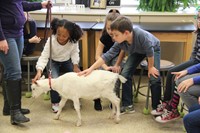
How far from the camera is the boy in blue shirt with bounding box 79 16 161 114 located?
2316mm

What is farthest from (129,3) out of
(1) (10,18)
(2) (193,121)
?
(2) (193,121)

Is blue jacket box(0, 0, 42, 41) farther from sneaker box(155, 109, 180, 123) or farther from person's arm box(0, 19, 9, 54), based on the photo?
sneaker box(155, 109, 180, 123)

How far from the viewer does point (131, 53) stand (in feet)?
8.54

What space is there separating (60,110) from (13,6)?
97cm

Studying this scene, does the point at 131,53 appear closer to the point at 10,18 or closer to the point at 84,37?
the point at 84,37

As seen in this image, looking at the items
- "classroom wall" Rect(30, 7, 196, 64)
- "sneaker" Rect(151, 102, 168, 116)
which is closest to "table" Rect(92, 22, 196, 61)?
"classroom wall" Rect(30, 7, 196, 64)

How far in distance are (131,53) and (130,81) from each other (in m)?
0.27

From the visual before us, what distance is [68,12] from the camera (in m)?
3.68

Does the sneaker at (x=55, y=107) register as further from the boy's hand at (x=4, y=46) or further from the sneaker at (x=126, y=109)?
the boy's hand at (x=4, y=46)

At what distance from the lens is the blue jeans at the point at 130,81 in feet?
8.27

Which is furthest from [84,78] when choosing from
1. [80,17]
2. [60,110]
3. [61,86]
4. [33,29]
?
[80,17]

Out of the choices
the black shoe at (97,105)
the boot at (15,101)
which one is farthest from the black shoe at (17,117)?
the black shoe at (97,105)

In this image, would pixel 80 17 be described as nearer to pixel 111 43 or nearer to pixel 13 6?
pixel 111 43

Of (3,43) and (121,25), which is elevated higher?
(121,25)
